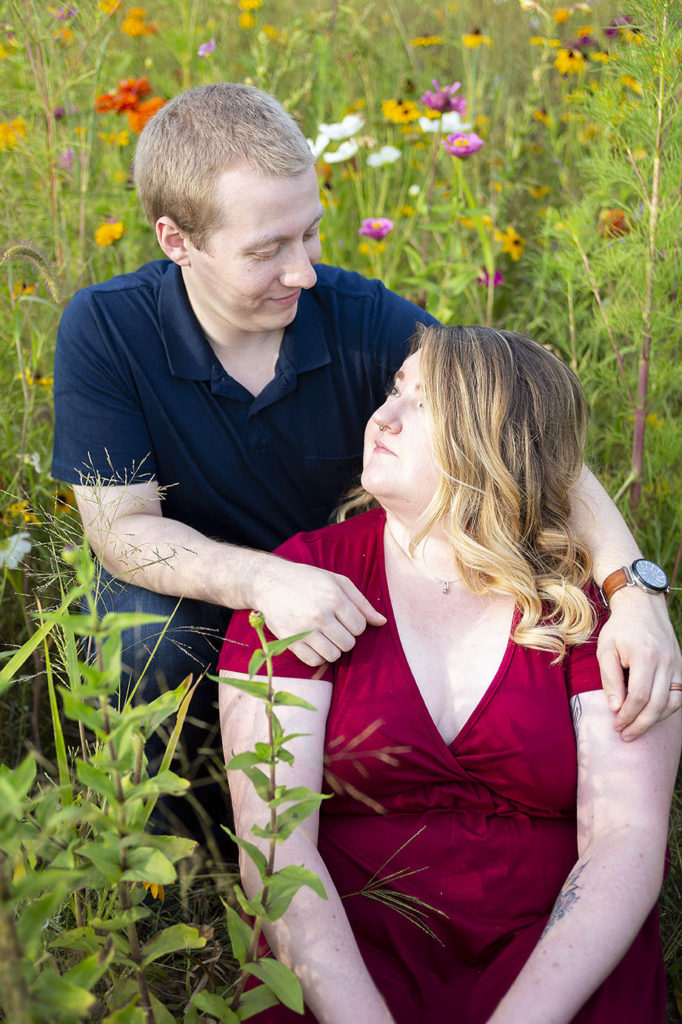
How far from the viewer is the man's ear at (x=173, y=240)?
72.7 inches

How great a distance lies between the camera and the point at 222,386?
191 cm

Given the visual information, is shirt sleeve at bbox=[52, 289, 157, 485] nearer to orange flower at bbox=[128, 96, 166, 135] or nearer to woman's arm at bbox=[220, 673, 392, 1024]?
woman's arm at bbox=[220, 673, 392, 1024]

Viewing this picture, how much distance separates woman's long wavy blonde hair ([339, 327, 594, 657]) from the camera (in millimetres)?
1515

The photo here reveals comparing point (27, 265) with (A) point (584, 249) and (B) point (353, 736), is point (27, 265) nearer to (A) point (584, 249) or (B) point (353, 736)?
(A) point (584, 249)

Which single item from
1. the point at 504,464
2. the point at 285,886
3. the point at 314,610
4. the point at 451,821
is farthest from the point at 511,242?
the point at 285,886

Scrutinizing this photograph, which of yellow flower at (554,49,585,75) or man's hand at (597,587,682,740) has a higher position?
yellow flower at (554,49,585,75)

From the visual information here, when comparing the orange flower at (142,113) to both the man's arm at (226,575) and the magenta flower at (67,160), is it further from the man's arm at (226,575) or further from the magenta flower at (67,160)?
the man's arm at (226,575)

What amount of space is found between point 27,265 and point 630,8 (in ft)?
5.20

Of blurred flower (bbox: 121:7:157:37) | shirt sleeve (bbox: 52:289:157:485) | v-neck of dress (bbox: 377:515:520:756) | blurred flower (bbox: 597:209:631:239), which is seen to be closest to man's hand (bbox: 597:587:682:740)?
v-neck of dress (bbox: 377:515:520:756)

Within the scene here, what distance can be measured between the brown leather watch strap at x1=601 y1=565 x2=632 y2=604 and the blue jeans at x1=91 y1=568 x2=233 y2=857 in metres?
0.72

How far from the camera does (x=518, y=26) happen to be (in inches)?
172

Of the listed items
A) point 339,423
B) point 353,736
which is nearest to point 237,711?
point 353,736

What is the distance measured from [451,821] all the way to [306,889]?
0.27 metres

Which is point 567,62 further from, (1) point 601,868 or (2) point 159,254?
(1) point 601,868
